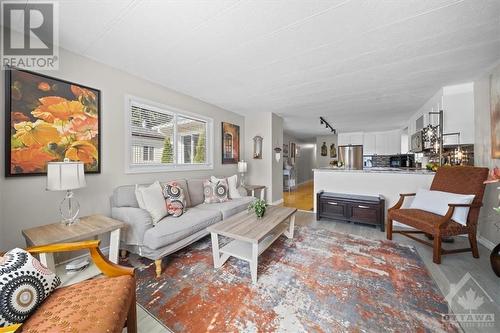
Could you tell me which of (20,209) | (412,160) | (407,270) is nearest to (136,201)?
(20,209)

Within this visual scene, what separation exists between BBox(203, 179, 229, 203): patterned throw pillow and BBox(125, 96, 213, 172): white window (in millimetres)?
636

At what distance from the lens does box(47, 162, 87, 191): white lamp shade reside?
162cm

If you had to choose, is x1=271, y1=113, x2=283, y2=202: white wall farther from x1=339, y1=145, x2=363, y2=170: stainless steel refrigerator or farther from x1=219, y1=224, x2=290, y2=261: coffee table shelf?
x1=219, y1=224, x2=290, y2=261: coffee table shelf

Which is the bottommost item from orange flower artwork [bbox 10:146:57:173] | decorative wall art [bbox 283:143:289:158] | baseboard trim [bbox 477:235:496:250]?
baseboard trim [bbox 477:235:496:250]

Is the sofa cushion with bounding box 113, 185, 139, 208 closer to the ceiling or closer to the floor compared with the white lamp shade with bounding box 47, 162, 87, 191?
closer to the floor

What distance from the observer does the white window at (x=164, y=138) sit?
2748mm

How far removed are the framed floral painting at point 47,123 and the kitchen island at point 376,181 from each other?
3.98 m

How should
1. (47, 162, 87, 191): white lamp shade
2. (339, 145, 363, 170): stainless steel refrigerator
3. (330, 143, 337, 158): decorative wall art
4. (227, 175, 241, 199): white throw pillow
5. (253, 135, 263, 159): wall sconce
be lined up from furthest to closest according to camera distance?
(330, 143, 337, 158): decorative wall art → (339, 145, 363, 170): stainless steel refrigerator → (253, 135, 263, 159): wall sconce → (227, 175, 241, 199): white throw pillow → (47, 162, 87, 191): white lamp shade

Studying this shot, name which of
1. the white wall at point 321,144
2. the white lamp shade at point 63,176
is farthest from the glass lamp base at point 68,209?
the white wall at point 321,144

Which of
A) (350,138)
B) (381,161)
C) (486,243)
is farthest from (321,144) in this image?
(486,243)

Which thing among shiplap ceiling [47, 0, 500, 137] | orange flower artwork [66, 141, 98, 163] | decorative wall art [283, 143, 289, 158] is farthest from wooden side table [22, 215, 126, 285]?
decorative wall art [283, 143, 289, 158]

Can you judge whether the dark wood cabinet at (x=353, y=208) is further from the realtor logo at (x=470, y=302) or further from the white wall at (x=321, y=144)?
the white wall at (x=321, y=144)

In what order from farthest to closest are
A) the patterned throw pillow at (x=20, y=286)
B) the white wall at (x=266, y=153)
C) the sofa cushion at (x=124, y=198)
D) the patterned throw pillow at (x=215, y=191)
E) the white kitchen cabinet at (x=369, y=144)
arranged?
the white kitchen cabinet at (x=369, y=144)
the white wall at (x=266, y=153)
the patterned throw pillow at (x=215, y=191)
the sofa cushion at (x=124, y=198)
the patterned throw pillow at (x=20, y=286)

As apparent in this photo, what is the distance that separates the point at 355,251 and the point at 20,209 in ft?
12.1
